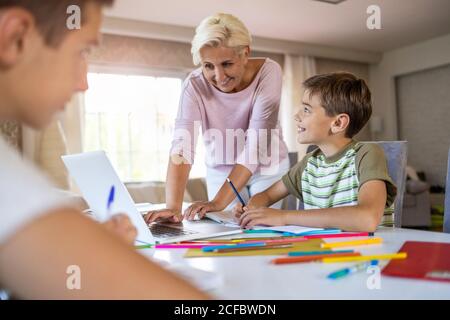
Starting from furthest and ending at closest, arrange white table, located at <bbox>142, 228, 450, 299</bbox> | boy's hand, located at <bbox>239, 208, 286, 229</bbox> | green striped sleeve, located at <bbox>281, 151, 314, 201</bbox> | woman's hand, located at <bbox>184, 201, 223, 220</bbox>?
green striped sleeve, located at <bbox>281, 151, 314, 201</bbox>, woman's hand, located at <bbox>184, 201, 223, 220</bbox>, boy's hand, located at <bbox>239, 208, 286, 229</bbox>, white table, located at <bbox>142, 228, 450, 299</bbox>

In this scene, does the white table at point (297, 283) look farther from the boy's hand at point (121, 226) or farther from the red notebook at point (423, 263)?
the boy's hand at point (121, 226)

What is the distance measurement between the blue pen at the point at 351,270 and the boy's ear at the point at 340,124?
0.82m

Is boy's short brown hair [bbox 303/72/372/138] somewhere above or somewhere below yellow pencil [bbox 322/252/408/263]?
above

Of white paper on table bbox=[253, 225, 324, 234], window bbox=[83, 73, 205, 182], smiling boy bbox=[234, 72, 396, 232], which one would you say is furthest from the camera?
window bbox=[83, 73, 205, 182]

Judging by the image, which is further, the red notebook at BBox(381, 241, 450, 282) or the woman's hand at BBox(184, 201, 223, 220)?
the woman's hand at BBox(184, 201, 223, 220)

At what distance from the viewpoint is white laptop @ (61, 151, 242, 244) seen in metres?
0.88

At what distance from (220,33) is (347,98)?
1.63 feet

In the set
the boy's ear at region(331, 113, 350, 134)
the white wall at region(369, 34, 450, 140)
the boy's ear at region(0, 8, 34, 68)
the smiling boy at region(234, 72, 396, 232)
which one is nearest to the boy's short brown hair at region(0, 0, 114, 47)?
the boy's ear at region(0, 8, 34, 68)

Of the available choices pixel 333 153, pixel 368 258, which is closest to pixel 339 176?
pixel 333 153

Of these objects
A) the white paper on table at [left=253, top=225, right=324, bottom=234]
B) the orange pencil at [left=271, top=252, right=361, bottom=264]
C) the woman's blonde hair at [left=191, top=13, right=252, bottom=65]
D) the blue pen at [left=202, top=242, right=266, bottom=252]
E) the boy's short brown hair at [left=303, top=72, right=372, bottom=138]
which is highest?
the woman's blonde hair at [left=191, top=13, right=252, bottom=65]

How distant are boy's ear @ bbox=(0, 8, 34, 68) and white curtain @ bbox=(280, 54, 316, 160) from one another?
5.77 metres

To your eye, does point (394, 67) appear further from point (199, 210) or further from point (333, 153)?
point (199, 210)

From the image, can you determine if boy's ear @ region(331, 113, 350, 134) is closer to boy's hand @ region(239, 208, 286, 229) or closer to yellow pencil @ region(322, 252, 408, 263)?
boy's hand @ region(239, 208, 286, 229)
